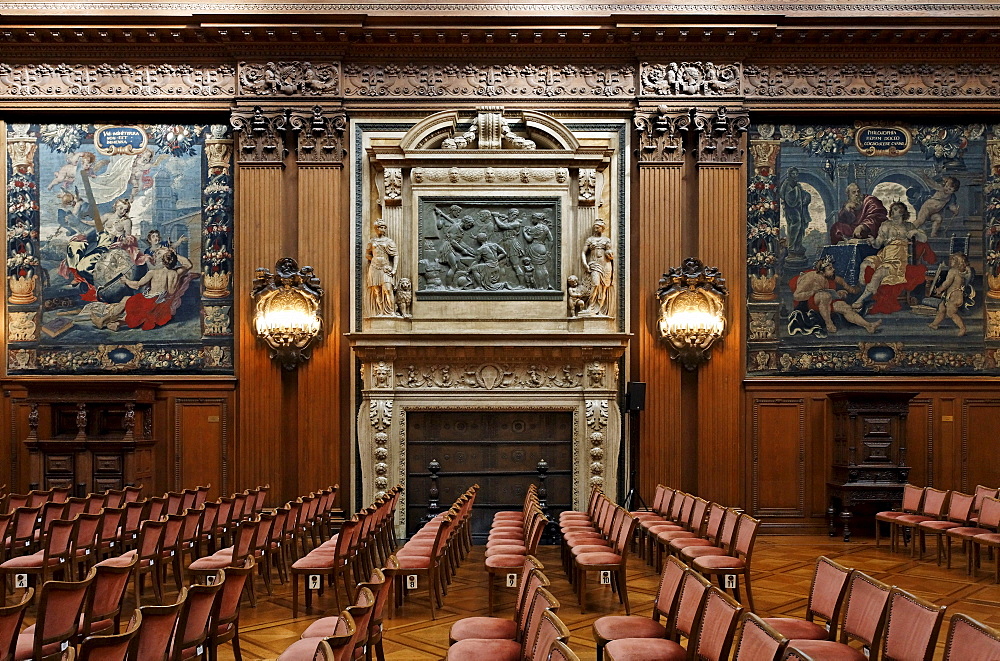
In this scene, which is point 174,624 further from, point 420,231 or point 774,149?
point 774,149

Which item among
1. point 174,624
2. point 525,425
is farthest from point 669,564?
point 525,425

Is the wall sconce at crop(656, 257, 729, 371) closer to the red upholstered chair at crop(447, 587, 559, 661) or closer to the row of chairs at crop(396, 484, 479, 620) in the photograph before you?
the row of chairs at crop(396, 484, 479, 620)

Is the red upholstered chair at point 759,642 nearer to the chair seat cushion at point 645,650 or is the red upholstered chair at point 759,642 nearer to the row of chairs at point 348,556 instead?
the chair seat cushion at point 645,650

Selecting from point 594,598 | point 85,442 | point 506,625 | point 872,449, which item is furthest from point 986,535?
point 85,442

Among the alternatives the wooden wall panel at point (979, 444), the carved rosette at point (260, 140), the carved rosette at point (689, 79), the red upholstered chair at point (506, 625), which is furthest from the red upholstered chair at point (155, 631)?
the wooden wall panel at point (979, 444)

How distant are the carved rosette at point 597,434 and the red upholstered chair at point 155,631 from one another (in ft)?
25.5

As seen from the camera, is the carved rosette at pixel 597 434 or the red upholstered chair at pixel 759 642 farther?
the carved rosette at pixel 597 434

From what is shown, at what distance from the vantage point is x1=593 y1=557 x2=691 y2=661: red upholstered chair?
16.5 feet

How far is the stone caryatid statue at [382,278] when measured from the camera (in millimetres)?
11680

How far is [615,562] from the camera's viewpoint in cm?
696

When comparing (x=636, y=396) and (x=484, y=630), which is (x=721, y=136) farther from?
(x=484, y=630)

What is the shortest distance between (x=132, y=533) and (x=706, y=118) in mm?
8626

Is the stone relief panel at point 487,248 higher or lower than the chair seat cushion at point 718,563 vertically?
higher

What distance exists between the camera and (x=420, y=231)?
11883 millimetres
